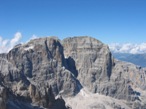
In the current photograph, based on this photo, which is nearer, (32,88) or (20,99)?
(20,99)

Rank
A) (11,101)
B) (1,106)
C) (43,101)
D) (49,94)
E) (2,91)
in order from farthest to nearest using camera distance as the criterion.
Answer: (49,94) < (43,101) < (11,101) < (2,91) < (1,106)

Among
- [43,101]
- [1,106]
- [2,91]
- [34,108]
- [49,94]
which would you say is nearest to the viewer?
[1,106]

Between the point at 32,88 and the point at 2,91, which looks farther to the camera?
the point at 32,88

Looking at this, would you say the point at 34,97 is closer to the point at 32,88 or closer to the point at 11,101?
the point at 32,88

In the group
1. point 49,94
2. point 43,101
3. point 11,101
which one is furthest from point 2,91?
point 49,94

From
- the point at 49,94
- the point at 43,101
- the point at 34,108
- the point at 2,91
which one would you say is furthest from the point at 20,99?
the point at 2,91

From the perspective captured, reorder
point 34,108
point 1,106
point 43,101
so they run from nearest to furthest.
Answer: point 1,106, point 34,108, point 43,101

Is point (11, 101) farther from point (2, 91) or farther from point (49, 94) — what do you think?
point (49, 94)

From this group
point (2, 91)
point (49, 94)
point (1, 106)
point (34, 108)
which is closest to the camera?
point (1, 106)

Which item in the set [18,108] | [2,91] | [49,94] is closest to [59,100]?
[49,94]
